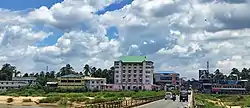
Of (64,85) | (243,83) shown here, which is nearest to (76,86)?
(64,85)

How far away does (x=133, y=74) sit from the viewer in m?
188

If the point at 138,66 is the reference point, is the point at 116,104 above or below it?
below

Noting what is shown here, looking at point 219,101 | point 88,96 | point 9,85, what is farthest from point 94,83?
point 219,101

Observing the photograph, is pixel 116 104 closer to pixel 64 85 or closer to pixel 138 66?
pixel 64 85

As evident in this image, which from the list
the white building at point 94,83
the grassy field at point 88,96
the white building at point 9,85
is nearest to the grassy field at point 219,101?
the grassy field at point 88,96

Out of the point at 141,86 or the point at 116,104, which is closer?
the point at 116,104

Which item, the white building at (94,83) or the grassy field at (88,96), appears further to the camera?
the white building at (94,83)

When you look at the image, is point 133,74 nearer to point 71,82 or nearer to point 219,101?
point 71,82

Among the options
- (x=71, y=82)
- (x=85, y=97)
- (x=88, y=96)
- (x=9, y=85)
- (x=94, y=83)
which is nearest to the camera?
(x=85, y=97)

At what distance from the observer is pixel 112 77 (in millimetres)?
199125

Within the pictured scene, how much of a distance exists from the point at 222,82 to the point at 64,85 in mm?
74594

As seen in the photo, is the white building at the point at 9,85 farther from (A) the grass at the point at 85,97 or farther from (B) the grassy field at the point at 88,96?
(A) the grass at the point at 85,97

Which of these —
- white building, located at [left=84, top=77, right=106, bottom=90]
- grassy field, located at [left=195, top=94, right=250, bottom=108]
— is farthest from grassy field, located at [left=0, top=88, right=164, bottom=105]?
white building, located at [left=84, top=77, right=106, bottom=90]

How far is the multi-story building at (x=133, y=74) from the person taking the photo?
609 feet
